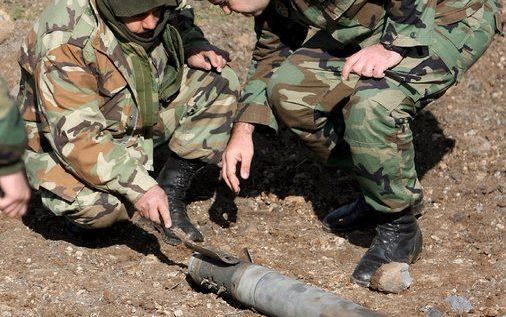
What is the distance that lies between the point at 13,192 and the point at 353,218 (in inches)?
98.7

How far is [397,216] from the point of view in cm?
561

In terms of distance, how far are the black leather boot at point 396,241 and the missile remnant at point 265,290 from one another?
721 millimetres

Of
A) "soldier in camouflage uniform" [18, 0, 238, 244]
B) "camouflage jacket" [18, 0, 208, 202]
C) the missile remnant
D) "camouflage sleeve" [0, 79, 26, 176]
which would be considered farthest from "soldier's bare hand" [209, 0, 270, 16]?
"camouflage sleeve" [0, 79, 26, 176]

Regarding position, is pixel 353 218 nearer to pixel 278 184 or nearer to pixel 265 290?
pixel 278 184

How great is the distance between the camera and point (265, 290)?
16.1ft

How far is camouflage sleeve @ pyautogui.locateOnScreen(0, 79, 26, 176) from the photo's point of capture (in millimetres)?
3891

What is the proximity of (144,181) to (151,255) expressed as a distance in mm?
594

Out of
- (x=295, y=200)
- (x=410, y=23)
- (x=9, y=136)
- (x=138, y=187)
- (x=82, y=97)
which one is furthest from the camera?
(x=295, y=200)

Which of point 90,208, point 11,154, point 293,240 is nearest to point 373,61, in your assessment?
point 293,240

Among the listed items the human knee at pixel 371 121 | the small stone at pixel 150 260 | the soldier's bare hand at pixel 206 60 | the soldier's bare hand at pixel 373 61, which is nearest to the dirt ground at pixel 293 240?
the small stone at pixel 150 260

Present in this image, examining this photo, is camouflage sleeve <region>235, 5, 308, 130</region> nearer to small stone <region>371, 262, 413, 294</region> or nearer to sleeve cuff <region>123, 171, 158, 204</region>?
sleeve cuff <region>123, 171, 158, 204</region>

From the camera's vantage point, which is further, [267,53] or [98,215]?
[267,53]

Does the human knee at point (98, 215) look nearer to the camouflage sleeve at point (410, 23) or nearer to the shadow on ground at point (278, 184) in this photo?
the shadow on ground at point (278, 184)

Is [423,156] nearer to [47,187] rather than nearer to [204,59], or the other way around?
[204,59]
